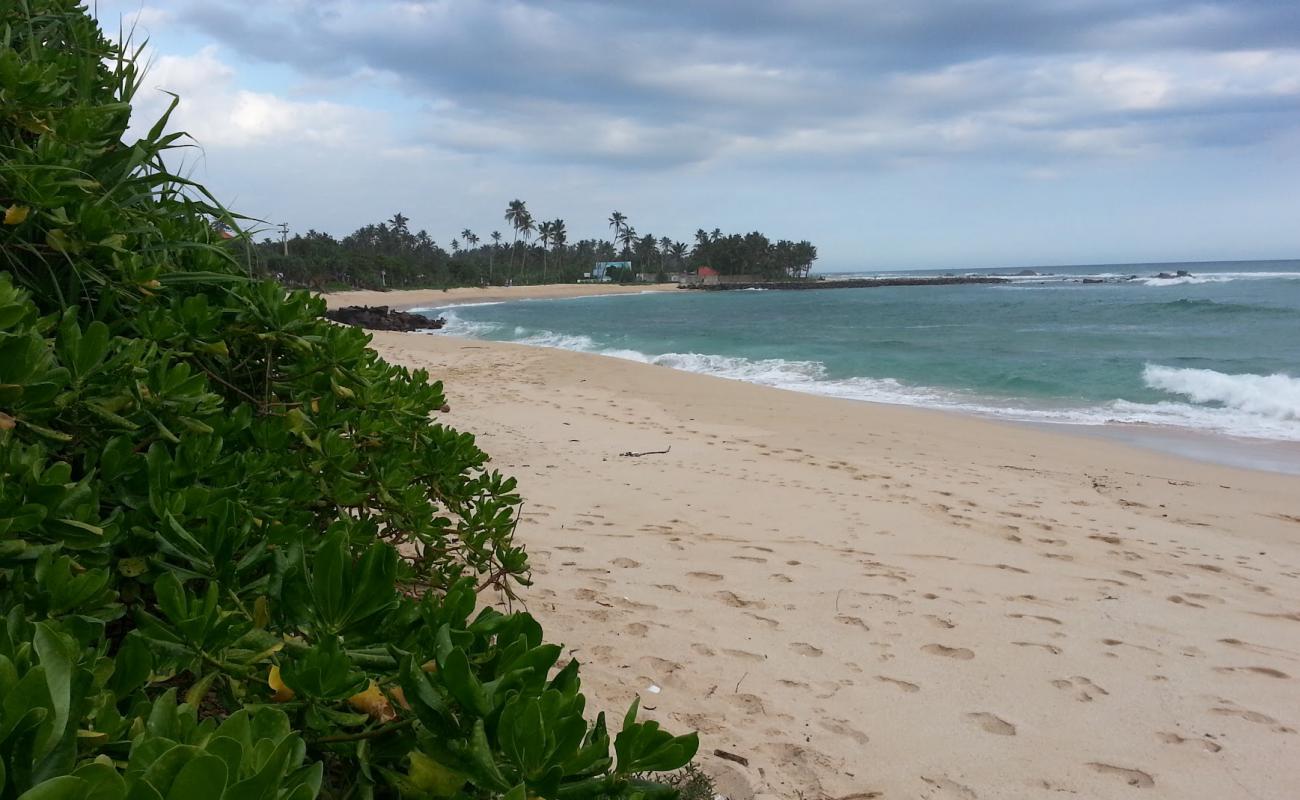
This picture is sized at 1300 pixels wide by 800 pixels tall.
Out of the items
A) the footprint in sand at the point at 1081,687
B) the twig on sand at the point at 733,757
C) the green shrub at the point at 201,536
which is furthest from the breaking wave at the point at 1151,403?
the green shrub at the point at 201,536

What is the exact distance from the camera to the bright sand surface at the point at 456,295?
50.0 m

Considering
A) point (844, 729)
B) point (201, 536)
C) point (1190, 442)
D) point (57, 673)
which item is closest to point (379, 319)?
point (1190, 442)

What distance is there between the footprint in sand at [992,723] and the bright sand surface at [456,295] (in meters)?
43.2

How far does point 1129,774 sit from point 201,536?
2.73 metres

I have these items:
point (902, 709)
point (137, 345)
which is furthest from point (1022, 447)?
point (137, 345)

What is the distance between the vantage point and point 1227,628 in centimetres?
376

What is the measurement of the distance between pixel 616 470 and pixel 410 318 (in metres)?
25.6

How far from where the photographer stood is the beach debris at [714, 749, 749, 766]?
2.32 meters

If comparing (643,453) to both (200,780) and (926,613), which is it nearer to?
(926,613)

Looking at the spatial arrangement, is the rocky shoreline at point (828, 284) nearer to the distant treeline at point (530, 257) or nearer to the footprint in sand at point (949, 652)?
the distant treeline at point (530, 257)

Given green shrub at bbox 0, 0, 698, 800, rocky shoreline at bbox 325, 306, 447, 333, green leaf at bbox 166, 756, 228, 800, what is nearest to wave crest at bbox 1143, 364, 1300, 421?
green shrub at bbox 0, 0, 698, 800

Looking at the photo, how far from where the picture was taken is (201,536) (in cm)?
110

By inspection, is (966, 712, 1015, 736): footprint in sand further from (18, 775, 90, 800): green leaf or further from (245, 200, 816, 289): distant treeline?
(245, 200, 816, 289): distant treeline

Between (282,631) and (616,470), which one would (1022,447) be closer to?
(616,470)
